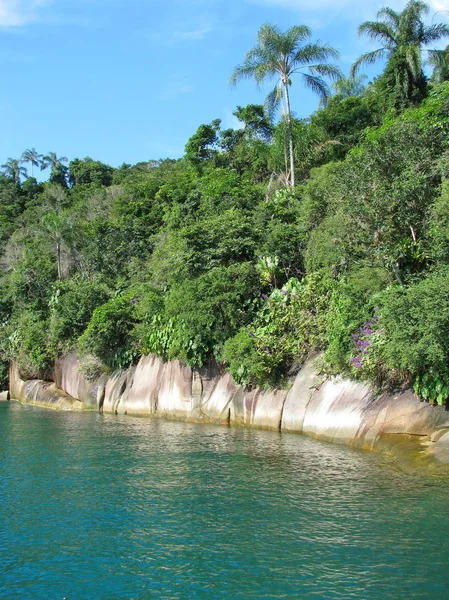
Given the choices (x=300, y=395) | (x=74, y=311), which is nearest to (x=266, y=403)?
→ (x=300, y=395)

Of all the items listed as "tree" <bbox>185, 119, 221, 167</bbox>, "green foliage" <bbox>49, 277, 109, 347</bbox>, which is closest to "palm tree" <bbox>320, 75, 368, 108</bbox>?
"tree" <bbox>185, 119, 221, 167</bbox>

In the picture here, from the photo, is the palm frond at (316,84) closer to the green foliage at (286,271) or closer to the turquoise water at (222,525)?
the green foliage at (286,271)

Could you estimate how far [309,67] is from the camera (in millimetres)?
31438

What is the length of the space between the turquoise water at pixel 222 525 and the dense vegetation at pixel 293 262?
134 inches

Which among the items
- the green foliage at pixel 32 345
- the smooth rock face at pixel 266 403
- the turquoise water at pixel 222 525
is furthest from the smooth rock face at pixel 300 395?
the green foliage at pixel 32 345

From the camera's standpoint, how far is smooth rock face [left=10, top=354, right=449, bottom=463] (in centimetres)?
1418

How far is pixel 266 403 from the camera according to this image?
1909 cm

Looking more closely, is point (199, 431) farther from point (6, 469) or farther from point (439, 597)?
point (439, 597)

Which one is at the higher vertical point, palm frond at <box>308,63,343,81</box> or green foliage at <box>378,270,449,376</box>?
palm frond at <box>308,63,343,81</box>

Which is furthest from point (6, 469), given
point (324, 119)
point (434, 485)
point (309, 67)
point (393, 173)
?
point (324, 119)

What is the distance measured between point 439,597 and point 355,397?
9200 mm

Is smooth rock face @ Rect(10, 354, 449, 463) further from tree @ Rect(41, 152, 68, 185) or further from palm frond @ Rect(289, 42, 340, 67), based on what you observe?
tree @ Rect(41, 152, 68, 185)

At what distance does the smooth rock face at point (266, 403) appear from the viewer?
1418 cm

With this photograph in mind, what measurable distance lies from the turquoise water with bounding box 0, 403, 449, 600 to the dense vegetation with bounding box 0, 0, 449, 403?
→ 341 centimetres
